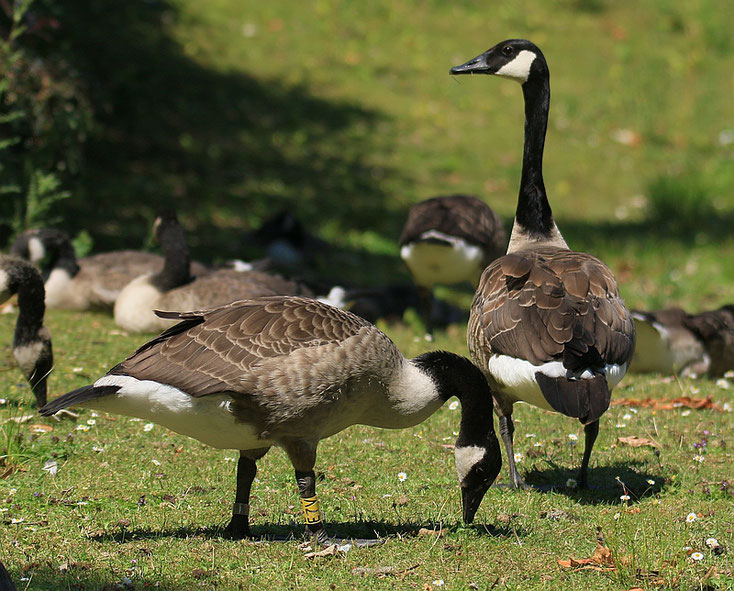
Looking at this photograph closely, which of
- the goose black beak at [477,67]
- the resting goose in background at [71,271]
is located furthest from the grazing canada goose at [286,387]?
the resting goose in background at [71,271]

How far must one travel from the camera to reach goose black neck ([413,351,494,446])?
550 cm

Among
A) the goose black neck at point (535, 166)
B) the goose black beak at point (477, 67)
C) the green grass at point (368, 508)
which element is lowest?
the green grass at point (368, 508)

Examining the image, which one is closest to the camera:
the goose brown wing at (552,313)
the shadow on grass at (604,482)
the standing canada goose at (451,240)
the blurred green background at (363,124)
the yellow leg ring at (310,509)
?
the yellow leg ring at (310,509)

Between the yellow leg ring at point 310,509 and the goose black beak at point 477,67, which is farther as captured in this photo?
the goose black beak at point 477,67

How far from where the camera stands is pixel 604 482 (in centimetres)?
667

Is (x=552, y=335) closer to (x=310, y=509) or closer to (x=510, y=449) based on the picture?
(x=510, y=449)

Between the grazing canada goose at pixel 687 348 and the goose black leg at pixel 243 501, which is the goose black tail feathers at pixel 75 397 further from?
the grazing canada goose at pixel 687 348

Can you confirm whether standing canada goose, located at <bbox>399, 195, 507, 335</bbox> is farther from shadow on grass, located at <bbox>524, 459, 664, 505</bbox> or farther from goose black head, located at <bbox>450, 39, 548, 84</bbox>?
shadow on grass, located at <bbox>524, 459, 664, 505</bbox>

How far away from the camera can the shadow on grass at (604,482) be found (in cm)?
633

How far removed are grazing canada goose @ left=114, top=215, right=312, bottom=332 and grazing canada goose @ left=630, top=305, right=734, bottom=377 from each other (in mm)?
4116

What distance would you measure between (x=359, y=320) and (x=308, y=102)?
16.3m

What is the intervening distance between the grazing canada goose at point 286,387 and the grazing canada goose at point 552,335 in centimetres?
46

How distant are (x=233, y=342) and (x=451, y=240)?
5462mm

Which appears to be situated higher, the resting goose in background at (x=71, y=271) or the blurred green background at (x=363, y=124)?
the blurred green background at (x=363, y=124)
